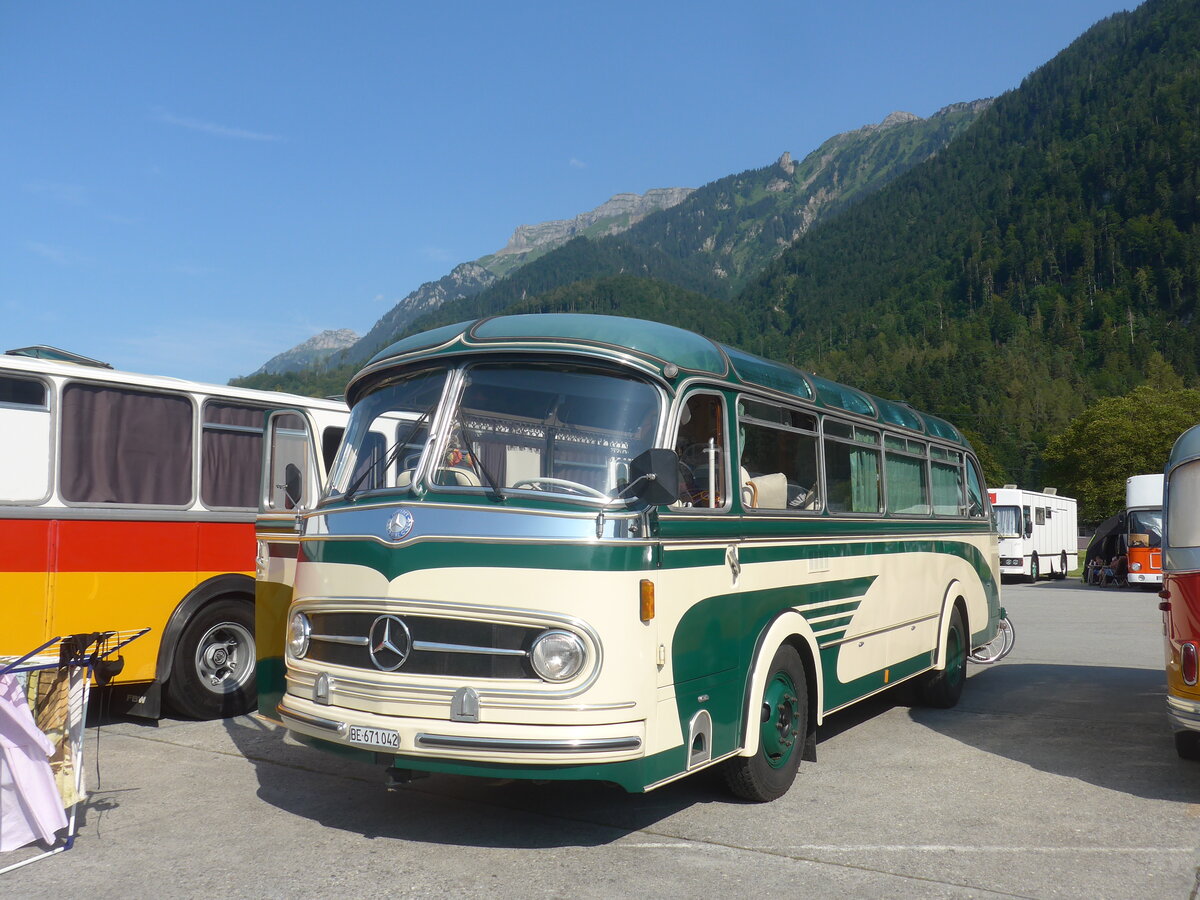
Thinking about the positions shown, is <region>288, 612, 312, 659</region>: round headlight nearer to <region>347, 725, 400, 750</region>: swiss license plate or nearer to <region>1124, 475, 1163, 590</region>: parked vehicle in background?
<region>347, 725, 400, 750</region>: swiss license plate

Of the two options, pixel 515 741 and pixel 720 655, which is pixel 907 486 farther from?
pixel 515 741

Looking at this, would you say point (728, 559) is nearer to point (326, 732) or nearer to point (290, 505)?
point (326, 732)

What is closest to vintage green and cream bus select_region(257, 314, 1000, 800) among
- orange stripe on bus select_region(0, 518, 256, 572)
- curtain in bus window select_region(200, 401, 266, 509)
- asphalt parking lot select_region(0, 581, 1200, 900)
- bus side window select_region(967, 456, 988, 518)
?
asphalt parking lot select_region(0, 581, 1200, 900)

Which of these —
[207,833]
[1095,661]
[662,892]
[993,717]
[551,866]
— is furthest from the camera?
[1095,661]

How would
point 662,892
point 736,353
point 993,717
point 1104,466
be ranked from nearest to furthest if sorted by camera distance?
point 662,892
point 736,353
point 993,717
point 1104,466

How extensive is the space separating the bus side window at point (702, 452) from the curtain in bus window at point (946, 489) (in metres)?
4.83

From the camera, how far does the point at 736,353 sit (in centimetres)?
672

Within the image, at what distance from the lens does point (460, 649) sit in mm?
5168

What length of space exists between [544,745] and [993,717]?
613 centimetres

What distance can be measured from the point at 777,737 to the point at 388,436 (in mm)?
2895

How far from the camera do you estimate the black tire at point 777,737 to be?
6.30m

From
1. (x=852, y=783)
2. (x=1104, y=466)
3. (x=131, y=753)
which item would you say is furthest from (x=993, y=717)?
(x=1104, y=466)

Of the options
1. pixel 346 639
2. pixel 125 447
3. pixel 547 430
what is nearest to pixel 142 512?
pixel 125 447

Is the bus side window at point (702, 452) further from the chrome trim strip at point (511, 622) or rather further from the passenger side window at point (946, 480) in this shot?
the passenger side window at point (946, 480)
